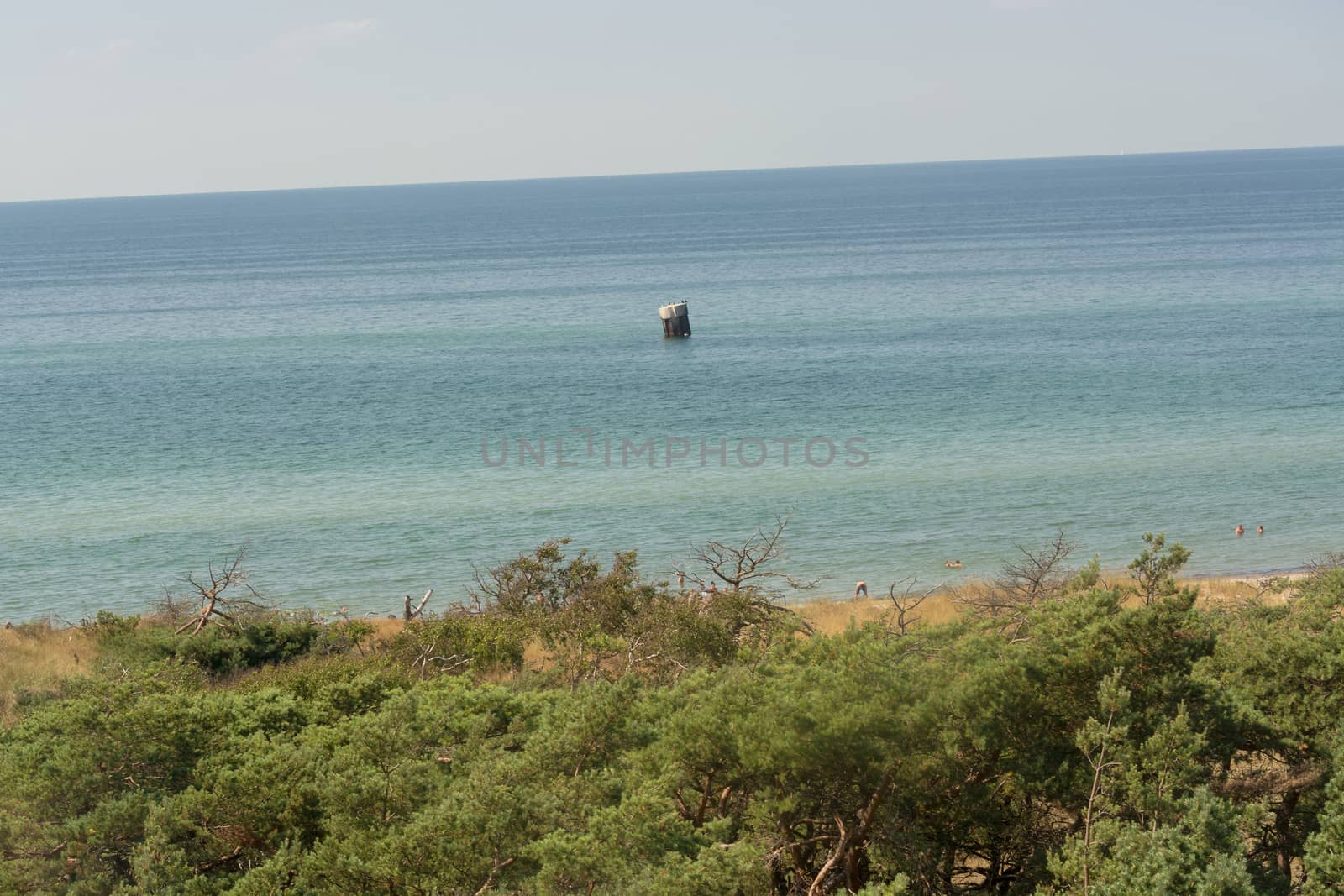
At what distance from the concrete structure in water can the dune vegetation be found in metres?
55.6

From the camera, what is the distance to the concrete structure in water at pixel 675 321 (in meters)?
66.5

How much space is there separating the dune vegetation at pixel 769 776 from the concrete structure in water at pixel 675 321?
55647mm

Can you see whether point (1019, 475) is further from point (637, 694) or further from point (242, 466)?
point (637, 694)

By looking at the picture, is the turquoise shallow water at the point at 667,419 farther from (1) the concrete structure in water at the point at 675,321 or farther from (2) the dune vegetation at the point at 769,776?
(2) the dune vegetation at the point at 769,776

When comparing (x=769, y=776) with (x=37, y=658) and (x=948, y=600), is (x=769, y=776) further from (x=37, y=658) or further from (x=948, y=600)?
(x=948, y=600)

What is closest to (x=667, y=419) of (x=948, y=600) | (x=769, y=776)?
(x=948, y=600)

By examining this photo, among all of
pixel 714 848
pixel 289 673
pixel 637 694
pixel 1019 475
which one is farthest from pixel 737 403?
pixel 714 848

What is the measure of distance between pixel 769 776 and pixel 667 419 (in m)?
38.5

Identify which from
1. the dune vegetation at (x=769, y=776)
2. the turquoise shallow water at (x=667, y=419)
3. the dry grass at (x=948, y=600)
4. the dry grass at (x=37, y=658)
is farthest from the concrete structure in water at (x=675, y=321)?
the dune vegetation at (x=769, y=776)

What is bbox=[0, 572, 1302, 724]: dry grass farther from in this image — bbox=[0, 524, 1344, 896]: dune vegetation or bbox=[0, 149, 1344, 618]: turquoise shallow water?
bbox=[0, 524, 1344, 896]: dune vegetation

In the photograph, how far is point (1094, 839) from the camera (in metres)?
8.27

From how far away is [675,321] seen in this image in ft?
219

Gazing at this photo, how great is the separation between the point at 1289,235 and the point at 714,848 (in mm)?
124651

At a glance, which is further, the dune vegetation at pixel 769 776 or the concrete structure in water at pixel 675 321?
the concrete structure in water at pixel 675 321
